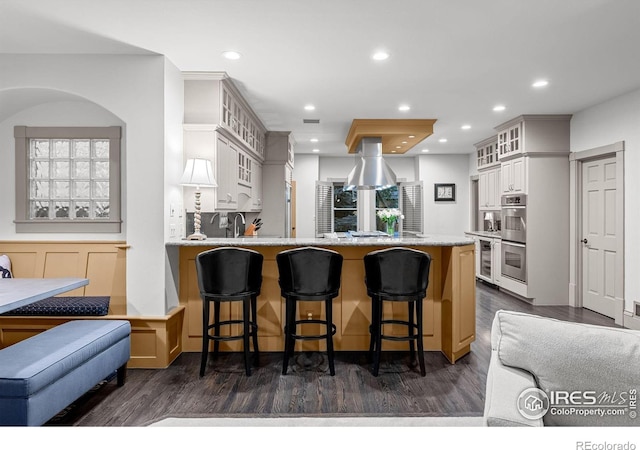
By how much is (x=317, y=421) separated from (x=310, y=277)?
3.27ft

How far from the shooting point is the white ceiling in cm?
255

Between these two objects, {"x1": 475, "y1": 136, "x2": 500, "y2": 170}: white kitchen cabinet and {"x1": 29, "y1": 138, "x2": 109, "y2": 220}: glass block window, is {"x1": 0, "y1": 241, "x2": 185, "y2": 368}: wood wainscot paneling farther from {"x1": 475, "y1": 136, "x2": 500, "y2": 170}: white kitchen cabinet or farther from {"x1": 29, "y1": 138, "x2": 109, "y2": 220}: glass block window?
{"x1": 475, "y1": 136, "x2": 500, "y2": 170}: white kitchen cabinet

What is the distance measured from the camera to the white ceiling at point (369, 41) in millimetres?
2553

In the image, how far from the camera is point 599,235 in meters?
4.94

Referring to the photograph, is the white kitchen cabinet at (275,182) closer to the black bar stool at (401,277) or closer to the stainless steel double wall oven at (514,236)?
the stainless steel double wall oven at (514,236)

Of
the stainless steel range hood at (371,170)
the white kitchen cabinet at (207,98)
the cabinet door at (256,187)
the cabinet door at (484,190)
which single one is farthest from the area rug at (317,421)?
the cabinet door at (484,190)

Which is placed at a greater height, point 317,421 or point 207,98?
point 207,98

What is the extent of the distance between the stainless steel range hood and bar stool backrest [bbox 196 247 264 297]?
10.8ft

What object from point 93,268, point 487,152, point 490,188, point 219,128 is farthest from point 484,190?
point 93,268

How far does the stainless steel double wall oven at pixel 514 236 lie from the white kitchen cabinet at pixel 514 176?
3.7 inches

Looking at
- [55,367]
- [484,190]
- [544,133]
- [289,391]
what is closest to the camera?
[55,367]

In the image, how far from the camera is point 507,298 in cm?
587

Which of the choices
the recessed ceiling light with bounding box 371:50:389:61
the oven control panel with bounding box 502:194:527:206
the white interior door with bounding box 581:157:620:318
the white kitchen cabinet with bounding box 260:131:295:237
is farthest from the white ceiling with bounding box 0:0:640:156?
the white kitchen cabinet with bounding box 260:131:295:237

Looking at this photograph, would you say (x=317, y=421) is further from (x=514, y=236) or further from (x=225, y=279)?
(x=514, y=236)
